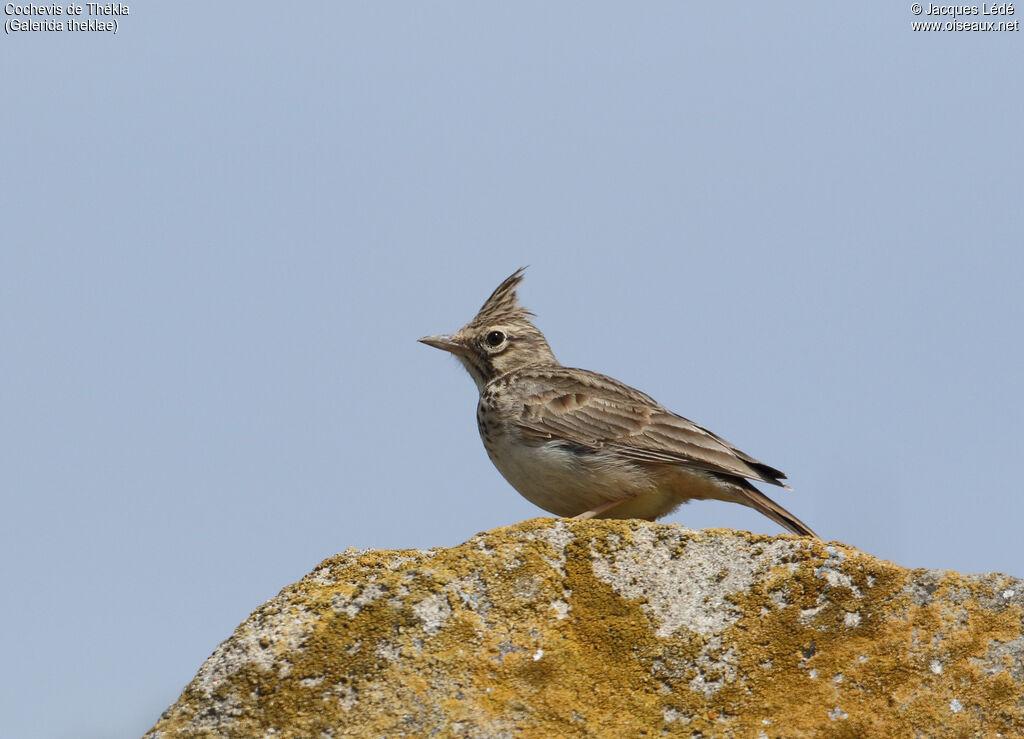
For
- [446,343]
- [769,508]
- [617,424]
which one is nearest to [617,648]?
[769,508]

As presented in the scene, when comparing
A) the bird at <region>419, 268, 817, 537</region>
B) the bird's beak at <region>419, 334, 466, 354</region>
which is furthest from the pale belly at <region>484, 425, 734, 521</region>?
the bird's beak at <region>419, 334, 466, 354</region>

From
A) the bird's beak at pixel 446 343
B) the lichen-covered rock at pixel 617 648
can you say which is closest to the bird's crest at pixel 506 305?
the bird's beak at pixel 446 343

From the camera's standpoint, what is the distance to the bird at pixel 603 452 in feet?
24.9

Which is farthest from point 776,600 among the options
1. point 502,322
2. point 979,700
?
point 502,322

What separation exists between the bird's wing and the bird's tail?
0.09 metres

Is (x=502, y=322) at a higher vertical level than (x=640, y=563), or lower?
higher

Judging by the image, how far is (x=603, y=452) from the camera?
784 cm

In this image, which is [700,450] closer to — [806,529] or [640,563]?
[806,529]

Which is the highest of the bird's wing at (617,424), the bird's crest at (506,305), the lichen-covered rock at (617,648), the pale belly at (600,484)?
the bird's crest at (506,305)

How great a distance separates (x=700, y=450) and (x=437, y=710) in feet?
14.0

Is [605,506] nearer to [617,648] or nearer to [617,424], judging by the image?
[617,424]

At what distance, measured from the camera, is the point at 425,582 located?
4.07 meters

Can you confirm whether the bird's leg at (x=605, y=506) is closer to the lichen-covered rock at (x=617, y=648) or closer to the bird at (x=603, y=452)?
the bird at (x=603, y=452)

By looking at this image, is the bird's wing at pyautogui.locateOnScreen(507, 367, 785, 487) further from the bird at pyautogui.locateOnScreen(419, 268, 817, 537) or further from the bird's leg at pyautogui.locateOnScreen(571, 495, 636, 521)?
the bird's leg at pyautogui.locateOnScreen(571, 495, 636, 521)
